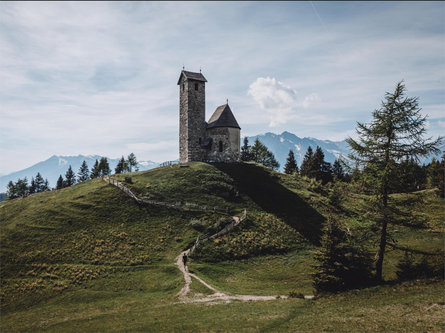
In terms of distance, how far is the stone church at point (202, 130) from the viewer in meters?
61.3

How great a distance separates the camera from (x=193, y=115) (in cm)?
6234

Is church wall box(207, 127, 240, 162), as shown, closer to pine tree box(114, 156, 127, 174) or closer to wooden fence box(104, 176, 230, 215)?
wooden fence box(104, 176, 230, 215)

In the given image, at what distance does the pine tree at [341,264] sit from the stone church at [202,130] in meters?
41.1

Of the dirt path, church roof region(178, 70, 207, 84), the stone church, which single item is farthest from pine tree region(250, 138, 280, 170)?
the dirt path

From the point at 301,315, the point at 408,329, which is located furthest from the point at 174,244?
the point at 408,329

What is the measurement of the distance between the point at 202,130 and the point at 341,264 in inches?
1849

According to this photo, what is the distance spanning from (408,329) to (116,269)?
90.8 ft

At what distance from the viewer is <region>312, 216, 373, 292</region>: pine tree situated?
2164cm

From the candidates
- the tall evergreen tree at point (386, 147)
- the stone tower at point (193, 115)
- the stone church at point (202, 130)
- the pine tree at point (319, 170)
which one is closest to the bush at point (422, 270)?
the tall evergreen tree at point (386, 147)

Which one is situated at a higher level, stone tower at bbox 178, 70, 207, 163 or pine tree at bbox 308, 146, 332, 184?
stone tower at bbox 178, 70, 207, 163

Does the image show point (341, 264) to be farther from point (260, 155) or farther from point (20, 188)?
point (20, 188)

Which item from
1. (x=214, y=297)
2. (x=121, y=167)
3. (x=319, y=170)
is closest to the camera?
(x=214, y=297)

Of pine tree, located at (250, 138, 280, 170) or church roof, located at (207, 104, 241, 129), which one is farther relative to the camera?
pine tree, located at (250, 138, 280, 170)

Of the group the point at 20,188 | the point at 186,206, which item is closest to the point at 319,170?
the point at 186,206
